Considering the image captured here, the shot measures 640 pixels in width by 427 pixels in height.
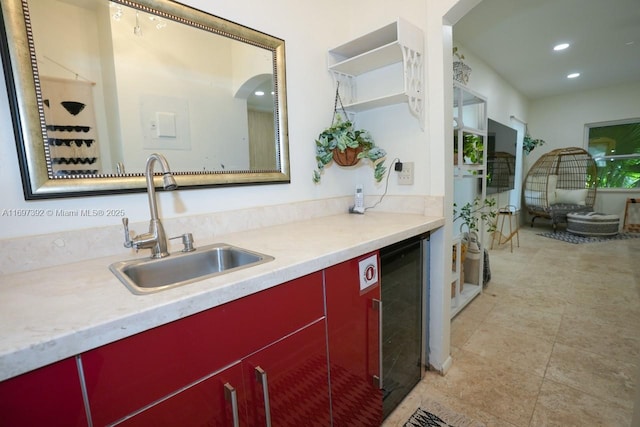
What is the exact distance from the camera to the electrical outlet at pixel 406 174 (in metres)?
1.69

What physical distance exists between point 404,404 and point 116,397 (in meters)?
1.39

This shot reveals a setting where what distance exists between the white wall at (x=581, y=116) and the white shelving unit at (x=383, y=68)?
5835 mm

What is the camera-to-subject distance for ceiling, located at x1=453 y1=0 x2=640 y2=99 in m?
2.54

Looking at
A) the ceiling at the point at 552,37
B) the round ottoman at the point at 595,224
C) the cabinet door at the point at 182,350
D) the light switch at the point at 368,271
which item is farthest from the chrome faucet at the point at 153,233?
the round ottoman at the point at 595,224

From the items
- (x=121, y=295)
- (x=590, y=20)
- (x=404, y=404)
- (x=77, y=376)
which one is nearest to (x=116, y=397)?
(x=77, y=376)

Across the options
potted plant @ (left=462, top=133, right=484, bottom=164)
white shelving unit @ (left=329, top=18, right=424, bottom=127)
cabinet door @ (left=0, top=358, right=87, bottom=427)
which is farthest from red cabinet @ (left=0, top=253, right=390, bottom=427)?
potted plant @ (left=462, top=133, right=484, bottom=164)

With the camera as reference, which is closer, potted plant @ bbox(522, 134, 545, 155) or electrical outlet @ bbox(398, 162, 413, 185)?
electrical outlet @ bbox(398, 162, 413, 185)

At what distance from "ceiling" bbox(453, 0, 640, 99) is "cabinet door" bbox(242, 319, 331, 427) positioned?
9.72ft

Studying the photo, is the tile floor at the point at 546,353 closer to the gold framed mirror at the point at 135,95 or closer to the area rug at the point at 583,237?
the area rug at the point at 583,237

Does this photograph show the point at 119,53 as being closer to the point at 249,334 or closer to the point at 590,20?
the point at 249,334

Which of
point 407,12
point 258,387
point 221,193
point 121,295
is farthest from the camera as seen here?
point 407,12

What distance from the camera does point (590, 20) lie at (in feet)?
9.23

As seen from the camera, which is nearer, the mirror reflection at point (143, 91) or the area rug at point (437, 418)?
the mirror reflection at point (143, 91)

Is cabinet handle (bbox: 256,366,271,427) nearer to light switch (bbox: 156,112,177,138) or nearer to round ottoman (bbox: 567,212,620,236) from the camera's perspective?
light switch (bbox: 156,112,177,138)
